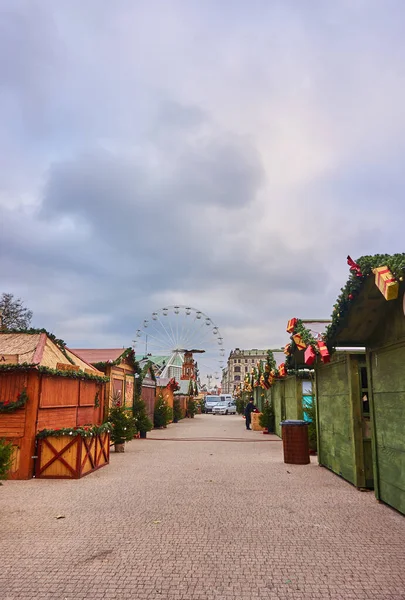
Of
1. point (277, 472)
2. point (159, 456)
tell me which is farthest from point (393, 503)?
A: point (159, 456)

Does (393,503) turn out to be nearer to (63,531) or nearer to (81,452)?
(63,531)

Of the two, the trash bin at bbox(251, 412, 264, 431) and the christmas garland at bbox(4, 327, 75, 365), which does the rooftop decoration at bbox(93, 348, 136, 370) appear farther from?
the trash bin at bbox(251, 412, 264, 431)

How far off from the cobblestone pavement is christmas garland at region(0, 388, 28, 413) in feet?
5.51

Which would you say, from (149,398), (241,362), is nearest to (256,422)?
(149,398)

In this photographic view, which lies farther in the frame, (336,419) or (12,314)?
(12,314)

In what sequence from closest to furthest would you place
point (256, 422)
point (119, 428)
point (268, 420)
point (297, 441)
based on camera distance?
point (297, 441), point (119, 428), point (268, 420), point (256, 422)

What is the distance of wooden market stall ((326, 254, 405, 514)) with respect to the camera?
238 inches

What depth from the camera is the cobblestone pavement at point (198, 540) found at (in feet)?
12.8

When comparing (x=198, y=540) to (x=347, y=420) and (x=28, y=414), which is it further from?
(x=28, y=414)

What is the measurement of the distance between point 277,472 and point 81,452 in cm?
453

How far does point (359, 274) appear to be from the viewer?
570cm

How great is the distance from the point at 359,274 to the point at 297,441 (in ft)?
22.6

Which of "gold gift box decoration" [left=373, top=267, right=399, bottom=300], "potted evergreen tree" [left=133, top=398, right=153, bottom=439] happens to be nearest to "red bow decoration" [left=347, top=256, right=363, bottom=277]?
"gold gift box decoration" [left=373, top=267, right=399, bottom=300]

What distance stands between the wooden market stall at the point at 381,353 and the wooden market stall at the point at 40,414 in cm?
603
